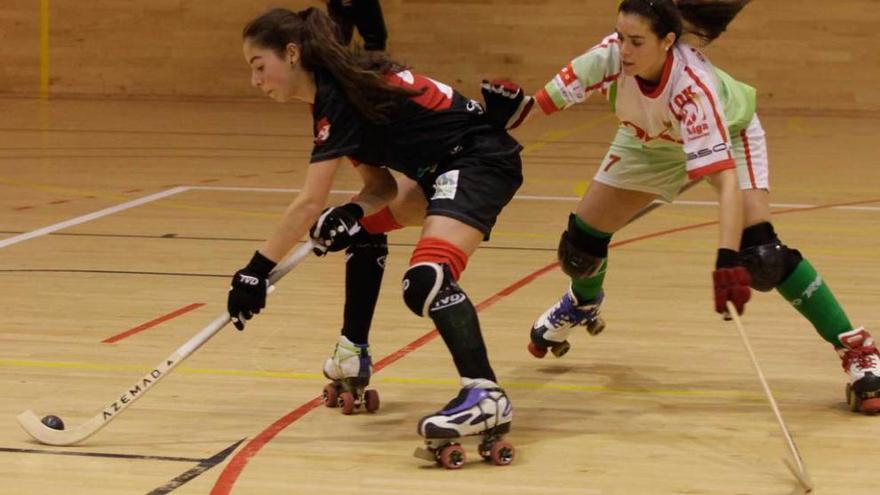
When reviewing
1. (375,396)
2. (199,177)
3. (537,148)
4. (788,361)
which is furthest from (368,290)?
(537,148)

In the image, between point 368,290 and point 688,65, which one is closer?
point 688,65

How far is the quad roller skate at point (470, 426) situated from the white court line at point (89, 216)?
13.3 ft

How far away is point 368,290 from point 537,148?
7.63 meters

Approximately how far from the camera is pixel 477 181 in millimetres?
3910

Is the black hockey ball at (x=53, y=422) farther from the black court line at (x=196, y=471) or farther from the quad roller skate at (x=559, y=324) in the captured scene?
the quad roller skate at (x=559, y=324)

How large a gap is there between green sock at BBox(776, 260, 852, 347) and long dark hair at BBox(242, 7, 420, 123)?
141cm

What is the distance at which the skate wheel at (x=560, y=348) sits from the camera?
16.0 feet

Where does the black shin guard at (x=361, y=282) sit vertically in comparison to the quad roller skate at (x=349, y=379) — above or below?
above

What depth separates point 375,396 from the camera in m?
4.23

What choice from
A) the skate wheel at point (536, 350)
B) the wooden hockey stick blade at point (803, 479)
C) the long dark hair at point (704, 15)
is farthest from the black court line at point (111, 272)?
the wooden hockey stick blade at point (803, 479)

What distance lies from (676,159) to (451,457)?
143cm

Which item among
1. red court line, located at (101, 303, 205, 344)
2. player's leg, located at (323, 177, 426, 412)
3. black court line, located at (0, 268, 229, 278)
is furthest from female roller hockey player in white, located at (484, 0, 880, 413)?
black court line, located at (0, 268, 229, 278)

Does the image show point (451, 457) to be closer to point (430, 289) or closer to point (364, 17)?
point (430, 289)

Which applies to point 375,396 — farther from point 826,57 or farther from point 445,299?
point 826,57
